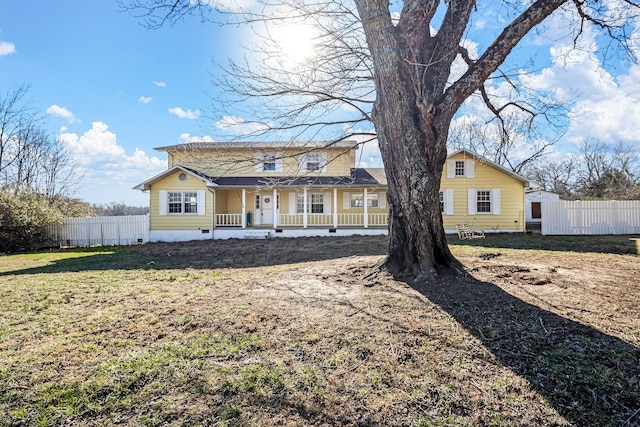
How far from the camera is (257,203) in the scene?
19562mm

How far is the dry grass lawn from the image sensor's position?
2.29 m

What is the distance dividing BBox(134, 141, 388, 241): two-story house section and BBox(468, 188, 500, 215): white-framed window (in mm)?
4887

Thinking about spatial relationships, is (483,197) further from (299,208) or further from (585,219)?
(299,208)

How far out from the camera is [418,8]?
525cm

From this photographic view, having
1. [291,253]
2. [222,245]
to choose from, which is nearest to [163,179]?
[222,245]

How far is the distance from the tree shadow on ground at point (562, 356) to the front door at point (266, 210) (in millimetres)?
15884

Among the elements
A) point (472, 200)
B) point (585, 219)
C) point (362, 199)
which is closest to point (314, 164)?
point (362, 199)

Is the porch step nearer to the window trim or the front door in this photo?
the front door

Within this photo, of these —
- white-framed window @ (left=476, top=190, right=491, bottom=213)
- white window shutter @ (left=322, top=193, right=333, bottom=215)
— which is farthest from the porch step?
white-framed window @ (left=476, top=190, right=491, bottom=213)

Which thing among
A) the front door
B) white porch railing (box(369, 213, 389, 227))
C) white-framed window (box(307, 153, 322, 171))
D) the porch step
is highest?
white-framed window (box(307, 153, 322, 171))

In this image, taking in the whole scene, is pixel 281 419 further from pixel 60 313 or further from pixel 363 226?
pixel 363 226

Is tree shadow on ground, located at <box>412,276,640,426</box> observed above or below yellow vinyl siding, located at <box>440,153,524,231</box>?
below

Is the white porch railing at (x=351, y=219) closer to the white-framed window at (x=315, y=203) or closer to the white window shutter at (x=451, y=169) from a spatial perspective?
the white-framed window at (x=315, y=203)

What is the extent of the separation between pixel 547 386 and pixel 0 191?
874 inches
